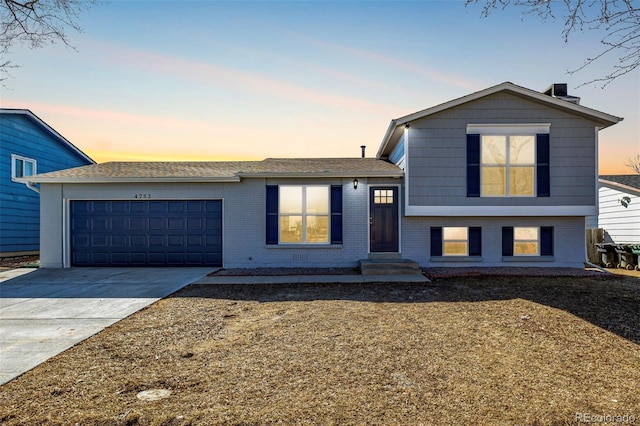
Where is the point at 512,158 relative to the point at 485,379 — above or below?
above

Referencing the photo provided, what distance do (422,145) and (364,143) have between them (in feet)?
23.1

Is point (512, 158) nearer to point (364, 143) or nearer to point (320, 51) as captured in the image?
point (320, 51)

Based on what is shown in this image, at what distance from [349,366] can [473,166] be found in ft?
28.3

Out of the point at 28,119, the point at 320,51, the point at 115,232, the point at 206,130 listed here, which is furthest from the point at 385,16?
the point at 28,119

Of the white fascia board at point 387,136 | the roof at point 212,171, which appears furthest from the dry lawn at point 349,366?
the white fascia board at point 387,136

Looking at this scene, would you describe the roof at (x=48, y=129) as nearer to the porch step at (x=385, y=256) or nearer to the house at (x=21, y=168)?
the house at (x=21, y=168)

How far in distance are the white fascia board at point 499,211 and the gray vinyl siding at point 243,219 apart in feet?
4.45

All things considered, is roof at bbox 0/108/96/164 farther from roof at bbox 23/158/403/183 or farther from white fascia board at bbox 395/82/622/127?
white fascia board at bbox 395/82/622/127

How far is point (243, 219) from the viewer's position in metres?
11.3

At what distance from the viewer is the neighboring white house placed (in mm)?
13593

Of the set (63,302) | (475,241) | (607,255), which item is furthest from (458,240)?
(63,302)

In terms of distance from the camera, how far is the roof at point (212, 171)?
10984 mm

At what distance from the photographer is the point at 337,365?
3.80 m

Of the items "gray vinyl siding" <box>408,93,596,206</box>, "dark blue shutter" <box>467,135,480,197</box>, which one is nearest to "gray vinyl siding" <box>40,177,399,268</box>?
"gray vinyl siding" <box>408,93,596,206</box>
